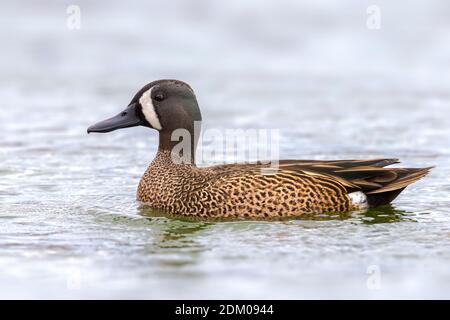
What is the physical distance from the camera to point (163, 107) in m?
11.3

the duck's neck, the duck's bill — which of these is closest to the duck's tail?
the duck's neck

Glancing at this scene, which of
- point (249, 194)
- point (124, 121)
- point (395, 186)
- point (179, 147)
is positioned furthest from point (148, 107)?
point (395, 186)

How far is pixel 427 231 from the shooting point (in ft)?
32.7

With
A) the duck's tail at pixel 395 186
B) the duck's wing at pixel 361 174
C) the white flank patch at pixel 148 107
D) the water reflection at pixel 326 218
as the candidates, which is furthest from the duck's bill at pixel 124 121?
the duck's tail at pixel 395 186

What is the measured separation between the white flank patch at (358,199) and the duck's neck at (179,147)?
5.81ft

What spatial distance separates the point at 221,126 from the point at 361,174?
17.7ft

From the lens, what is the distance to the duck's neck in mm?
11398

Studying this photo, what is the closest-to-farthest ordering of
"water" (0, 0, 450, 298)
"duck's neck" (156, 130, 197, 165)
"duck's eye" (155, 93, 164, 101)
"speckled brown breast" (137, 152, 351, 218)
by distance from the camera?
"water" (0, 0, 450, 298) < "speckled brown breast" (137, 152, 351, 218) < "duck's eye" (155, 93, 164, 101) < "duck's neck" (156, 130, 197, 165)

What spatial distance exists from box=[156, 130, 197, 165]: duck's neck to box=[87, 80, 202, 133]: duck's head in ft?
0.34

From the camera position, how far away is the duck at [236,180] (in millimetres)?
10531

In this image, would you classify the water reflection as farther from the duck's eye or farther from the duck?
the duck's eye
